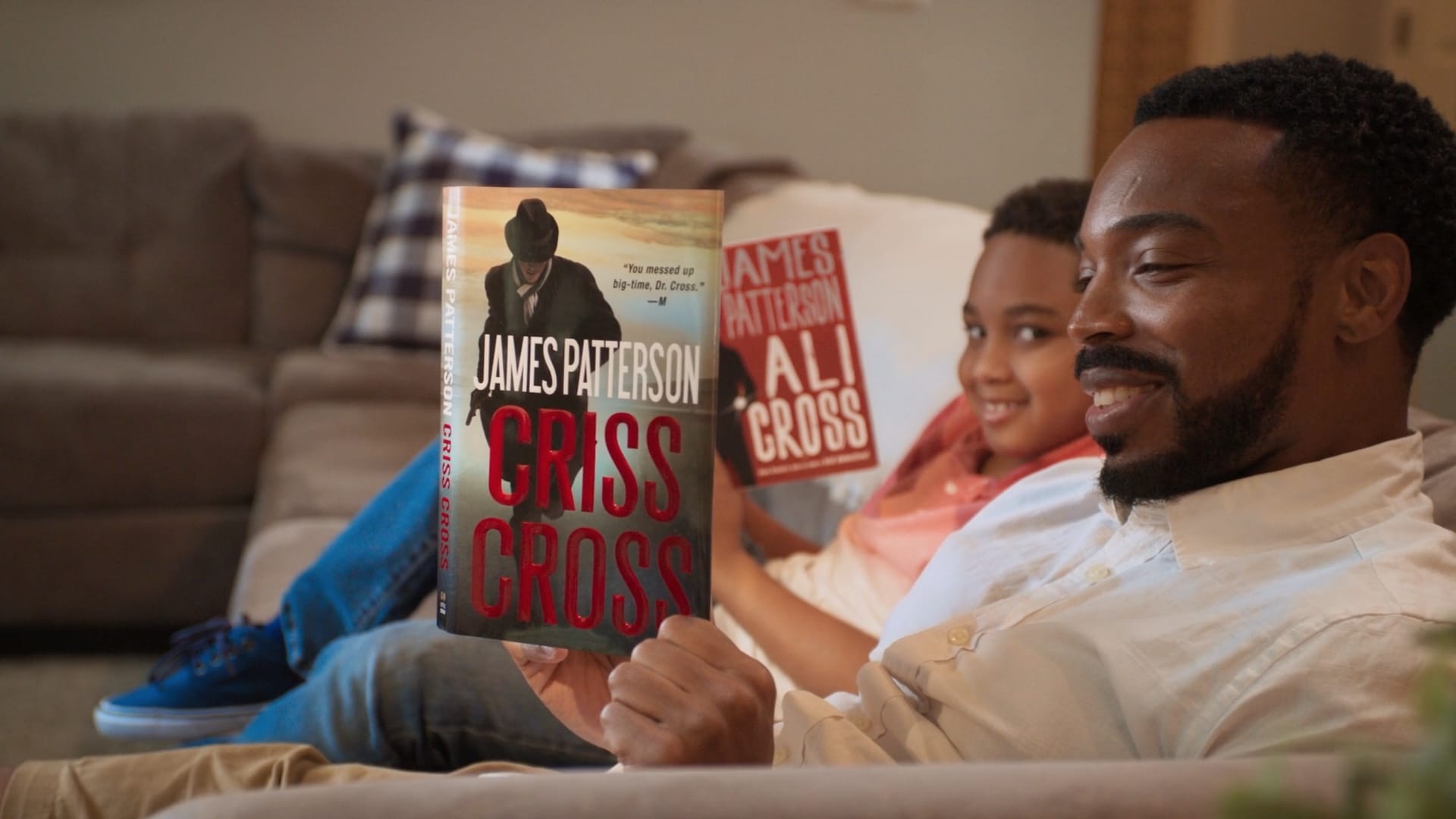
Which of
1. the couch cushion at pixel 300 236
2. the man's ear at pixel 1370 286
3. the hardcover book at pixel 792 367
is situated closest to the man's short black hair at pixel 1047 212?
the hardcover book at pixel 792 367

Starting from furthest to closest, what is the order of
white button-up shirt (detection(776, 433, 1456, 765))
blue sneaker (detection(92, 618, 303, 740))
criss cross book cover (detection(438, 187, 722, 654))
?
blue sneaker (detection(92, 618, 303, 740)) → criss cross book cover (detection(438, 187, 722, 654)) → white button-up shirt (detection(776, 433, 1456, 765))

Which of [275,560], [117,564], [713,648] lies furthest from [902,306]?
[117,564]

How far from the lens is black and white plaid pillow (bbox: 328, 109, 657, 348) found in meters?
2.87

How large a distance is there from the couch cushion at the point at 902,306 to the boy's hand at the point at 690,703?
0.76 metres

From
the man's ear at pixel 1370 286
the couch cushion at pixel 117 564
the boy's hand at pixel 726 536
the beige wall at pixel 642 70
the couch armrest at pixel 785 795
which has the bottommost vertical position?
the couch cushion at pixel 117 564

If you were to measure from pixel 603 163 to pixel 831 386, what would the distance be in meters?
1.81

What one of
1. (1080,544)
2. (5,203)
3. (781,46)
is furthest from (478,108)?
(1080,544)

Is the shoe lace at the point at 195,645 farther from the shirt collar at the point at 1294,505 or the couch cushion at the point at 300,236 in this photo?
the couch cushion at the point at 300,236

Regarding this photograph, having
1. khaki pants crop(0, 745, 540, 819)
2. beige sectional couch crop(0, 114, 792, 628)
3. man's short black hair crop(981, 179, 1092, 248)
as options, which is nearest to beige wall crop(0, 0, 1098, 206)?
beige sectional couch crop(0, 114, 792, 628)

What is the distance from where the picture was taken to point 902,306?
A: 184 cm

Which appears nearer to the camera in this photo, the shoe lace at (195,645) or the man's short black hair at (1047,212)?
the man's short black hair at (1047,212)

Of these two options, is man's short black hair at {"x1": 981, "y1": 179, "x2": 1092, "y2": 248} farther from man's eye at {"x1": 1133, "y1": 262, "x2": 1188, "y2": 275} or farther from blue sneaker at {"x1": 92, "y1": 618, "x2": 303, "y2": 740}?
blue sneaker at {"x1": 92, "y1": 618, "x2": 303, "y2": 740}

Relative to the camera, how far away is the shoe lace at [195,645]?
1567 mm

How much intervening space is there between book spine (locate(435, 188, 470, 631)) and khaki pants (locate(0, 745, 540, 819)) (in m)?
0.14
